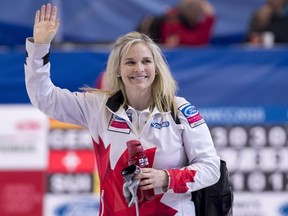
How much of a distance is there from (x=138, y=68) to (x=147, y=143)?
14.3 inches

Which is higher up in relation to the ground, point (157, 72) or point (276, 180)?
point (157, 72)

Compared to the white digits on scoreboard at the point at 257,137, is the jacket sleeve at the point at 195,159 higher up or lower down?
lower down

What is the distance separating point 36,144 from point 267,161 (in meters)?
2.10

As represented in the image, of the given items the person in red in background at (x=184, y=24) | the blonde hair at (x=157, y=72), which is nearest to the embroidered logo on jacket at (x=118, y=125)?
the blonde hair at (x=157, y=72)

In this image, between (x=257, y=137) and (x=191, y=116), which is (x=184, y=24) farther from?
(x=191, y=116)

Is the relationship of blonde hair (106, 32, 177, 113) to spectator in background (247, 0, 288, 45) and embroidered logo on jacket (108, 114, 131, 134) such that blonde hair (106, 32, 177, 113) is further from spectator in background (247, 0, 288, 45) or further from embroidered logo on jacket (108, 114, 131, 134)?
spectator in background (247, 0, 288, 45)

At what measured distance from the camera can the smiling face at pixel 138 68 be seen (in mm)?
4051

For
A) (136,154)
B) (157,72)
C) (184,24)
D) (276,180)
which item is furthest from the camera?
(184,24)

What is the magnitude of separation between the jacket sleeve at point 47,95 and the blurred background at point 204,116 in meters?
3.50

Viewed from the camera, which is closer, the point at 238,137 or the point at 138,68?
the point at 138,68

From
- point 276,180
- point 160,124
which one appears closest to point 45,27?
point 160,124

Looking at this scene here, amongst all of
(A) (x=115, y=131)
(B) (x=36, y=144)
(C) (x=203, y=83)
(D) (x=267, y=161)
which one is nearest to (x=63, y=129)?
(B) (x=36, y=144)

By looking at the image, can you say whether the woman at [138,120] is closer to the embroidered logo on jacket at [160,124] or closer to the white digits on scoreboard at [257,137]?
the embroidered logo on jacket at [160,124]

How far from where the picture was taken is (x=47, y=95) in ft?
13.3
